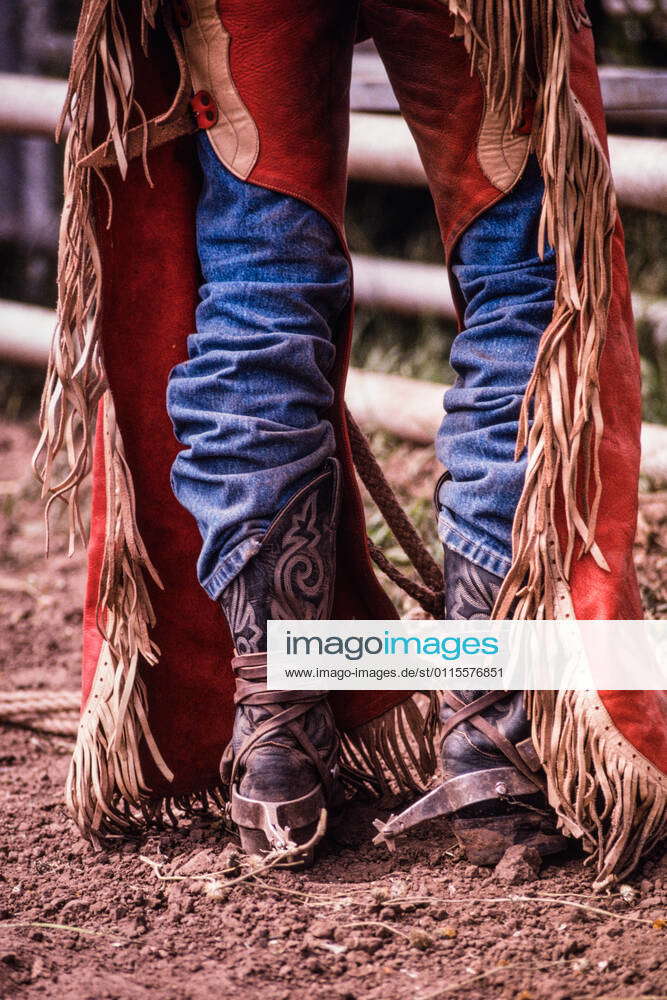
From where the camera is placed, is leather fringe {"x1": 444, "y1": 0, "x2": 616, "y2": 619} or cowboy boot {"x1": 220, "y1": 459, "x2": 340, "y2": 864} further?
cowboy boot {"x1": 220, "y1": 459, "x2": 340, "y2": 864}

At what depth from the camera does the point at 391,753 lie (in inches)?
52.7

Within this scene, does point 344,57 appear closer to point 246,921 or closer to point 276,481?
point 276,481

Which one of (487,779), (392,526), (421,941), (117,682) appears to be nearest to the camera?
(421,941)

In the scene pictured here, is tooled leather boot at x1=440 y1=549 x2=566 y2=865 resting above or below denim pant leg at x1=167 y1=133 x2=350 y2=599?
below

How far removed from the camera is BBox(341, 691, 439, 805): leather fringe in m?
1.33

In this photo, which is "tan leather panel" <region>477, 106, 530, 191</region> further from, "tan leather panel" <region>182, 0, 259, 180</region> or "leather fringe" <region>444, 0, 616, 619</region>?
"tan leather panel" <region>182, 0, 259, 180</region>

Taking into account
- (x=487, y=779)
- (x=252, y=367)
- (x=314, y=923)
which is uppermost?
(x=252, y=367)

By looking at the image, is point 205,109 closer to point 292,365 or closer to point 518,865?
point 292,365

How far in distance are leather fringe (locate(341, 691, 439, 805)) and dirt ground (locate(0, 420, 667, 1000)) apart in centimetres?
4

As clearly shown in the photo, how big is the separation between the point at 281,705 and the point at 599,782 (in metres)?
0.33

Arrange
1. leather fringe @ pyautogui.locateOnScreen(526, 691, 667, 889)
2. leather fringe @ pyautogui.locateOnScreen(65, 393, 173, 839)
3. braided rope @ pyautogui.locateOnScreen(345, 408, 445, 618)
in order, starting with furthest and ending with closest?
1. braided rope @ pyautogui.locateOnScreen(345, 408, 445, 618)
2. leather fringe @ pyautogui.locateOnScreen(65, 393, 173, 839)
3. leather fringe @ pyautogui.locateOnScreen(526, 691, 667, 889)

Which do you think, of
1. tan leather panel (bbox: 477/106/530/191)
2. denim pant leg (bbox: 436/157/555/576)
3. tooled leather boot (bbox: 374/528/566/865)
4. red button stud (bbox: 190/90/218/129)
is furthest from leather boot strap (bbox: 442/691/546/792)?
red button stud (bbox: 190/90/218/129)

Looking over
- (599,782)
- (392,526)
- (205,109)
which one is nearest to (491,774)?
(599,782)

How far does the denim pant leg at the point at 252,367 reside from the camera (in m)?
1.12
